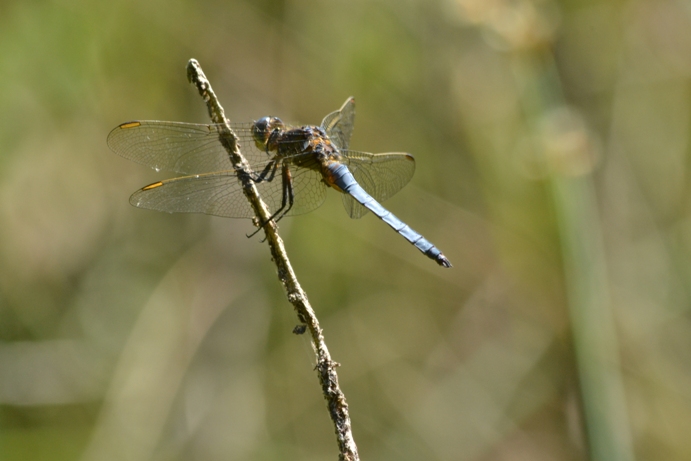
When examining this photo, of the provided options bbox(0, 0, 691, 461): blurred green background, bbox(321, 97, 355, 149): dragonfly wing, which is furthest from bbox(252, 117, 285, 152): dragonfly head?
bbox(0, 0, 691, 461): blurred green background

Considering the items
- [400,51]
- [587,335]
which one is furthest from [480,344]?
[400,51]

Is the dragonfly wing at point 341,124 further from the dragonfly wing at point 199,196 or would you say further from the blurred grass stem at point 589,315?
the blurred grass stem at point 589,315

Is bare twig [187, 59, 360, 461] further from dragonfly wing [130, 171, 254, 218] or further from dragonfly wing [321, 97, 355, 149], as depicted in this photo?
dragonfly wing [321, 97, 355, 149]

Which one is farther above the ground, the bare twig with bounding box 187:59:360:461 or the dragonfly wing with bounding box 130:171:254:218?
the dragonfly wing with bounding box 130:171:254:218

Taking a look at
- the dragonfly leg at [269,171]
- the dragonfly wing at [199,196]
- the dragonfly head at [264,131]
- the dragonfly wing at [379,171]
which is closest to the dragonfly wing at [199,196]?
the dragonfly wing at [199,196]

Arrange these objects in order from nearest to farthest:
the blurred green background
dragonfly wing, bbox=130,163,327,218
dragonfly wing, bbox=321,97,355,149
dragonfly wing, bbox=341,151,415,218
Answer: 1. dragonfly wing, bbox=130,163,327,218
2. dragonfly wing, bbox=341,151,415,218
3. dragonfly wing, bbox=321,97,355,149
4. the blurred green background

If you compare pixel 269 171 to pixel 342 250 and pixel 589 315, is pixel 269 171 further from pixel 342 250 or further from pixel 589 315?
pixel 342 250

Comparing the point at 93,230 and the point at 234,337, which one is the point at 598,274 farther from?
the point at 93,230
